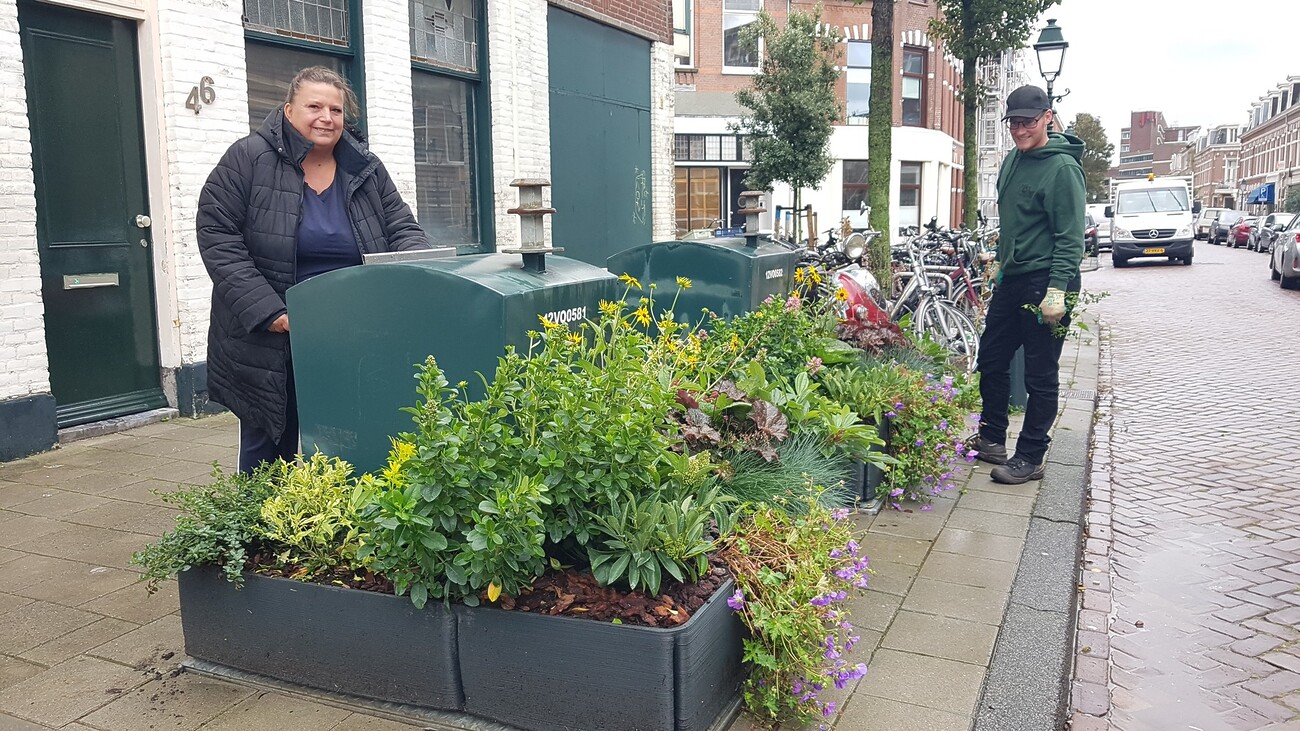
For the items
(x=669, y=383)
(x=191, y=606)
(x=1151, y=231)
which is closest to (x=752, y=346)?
(x=669, y=383)

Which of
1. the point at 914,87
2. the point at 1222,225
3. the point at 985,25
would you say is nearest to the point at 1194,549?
the point at 985,25

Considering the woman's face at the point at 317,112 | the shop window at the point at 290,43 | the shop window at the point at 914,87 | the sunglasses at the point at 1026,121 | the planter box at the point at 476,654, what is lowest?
the planter box at the point at 476,654

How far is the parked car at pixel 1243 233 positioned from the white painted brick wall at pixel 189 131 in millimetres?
41024

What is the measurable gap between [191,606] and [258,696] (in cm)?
40

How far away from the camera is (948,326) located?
892 cm

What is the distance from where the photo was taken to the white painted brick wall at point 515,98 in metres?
10.4

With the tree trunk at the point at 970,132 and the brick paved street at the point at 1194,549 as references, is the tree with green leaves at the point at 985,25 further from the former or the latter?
the brick paved street at the point at 1194,549

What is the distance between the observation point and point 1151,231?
88.5 ft

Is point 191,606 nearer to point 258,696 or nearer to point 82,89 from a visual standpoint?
point 258,696

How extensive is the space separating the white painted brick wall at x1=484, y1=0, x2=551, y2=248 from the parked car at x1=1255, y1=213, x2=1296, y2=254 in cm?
3092

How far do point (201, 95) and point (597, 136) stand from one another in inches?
245

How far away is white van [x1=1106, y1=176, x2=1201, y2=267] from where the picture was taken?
2698 centimetres

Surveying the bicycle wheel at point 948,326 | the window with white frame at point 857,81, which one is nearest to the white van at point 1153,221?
the window with white frame at point 857,81

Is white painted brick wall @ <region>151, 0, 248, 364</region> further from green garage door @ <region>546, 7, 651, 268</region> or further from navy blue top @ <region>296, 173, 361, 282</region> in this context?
green garage door @ <region>546, 7, 651, 268</region>
